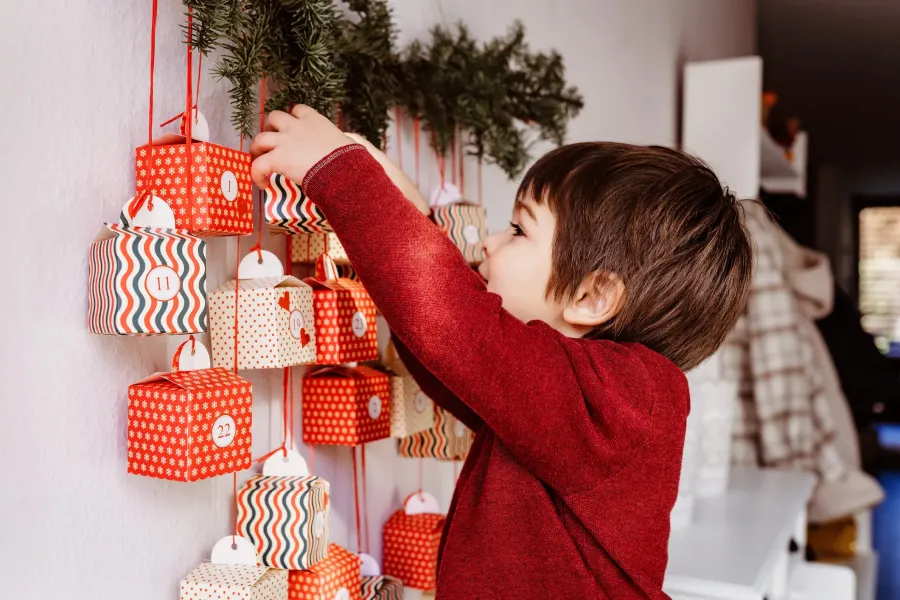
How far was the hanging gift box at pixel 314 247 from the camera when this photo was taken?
75cm

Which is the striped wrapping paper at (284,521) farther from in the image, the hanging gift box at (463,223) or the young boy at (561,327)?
the hanging gift box at (463,223)

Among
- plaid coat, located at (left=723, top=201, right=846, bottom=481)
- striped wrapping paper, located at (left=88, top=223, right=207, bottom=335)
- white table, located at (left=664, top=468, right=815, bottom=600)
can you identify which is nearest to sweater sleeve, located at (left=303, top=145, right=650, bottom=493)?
striped wrapping paper, located at (left=88, top=223, right=207, bottom=335)

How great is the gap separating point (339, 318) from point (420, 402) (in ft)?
0.69

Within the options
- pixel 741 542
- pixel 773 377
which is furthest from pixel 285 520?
pixel 773 377

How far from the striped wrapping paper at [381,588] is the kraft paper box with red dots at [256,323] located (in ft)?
0.90

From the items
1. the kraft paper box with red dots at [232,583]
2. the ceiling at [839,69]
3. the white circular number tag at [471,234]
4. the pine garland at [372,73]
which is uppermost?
the ceiling at [839,69]

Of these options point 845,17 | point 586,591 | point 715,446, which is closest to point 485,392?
point 586,591

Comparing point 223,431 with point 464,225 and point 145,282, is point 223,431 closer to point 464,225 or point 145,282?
point 145,282

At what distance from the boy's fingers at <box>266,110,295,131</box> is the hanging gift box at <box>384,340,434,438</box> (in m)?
0.31

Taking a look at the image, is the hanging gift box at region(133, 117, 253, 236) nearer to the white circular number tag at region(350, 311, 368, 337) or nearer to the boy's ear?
the white circular number tag at region(350, 311, 368, 337)

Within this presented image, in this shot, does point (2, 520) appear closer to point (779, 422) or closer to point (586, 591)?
point (586, 591)

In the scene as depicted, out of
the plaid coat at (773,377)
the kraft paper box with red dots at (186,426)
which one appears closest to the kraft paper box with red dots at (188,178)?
the kraft paper box with red dots at (186,426)

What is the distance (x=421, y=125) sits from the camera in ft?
3.29

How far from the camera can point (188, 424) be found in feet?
1.80
